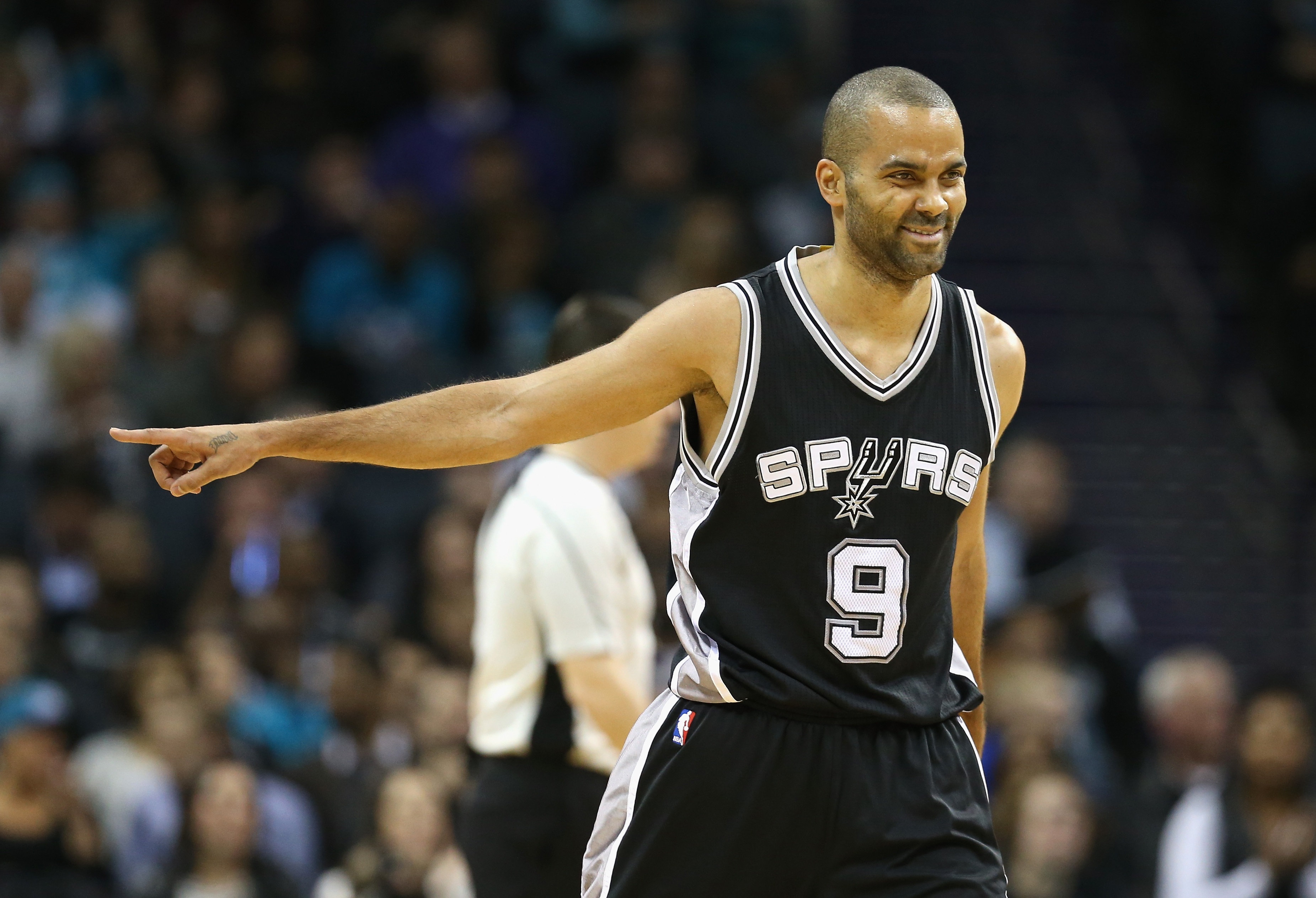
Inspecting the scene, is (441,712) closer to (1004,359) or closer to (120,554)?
(120,554)

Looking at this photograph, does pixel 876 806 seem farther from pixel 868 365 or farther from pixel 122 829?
pixel 122 829

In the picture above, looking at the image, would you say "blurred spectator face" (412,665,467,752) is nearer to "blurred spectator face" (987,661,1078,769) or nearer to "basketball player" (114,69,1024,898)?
"blurred spectator face" (987,661,1078,769)

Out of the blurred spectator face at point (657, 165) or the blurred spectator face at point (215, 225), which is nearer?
Answer: the blurred spectator face at point (215, 225)

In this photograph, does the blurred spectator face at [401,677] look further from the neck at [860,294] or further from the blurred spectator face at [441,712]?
the neck at [860,294]

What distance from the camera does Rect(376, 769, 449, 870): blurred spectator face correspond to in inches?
298

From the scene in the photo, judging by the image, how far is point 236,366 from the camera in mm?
10094

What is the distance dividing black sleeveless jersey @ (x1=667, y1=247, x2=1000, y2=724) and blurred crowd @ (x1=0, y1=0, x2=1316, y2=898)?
14.1ft

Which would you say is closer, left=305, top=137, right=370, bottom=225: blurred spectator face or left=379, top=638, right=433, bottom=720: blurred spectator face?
left=379, top=638, right=433, bottom=720: blurred spectator face

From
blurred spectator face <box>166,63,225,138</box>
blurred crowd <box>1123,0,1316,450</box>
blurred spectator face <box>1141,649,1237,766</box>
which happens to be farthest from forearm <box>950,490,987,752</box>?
blurred spectator face <box>166,63,225,138</box>

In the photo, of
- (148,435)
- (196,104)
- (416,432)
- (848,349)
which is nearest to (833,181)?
(848,349)

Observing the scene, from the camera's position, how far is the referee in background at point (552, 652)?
500 centimetres

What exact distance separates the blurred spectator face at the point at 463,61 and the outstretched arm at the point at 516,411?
803cm

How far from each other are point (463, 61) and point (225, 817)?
525 cm

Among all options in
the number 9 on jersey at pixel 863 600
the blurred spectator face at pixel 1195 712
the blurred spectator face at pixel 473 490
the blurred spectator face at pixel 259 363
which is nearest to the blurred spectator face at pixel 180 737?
the blurred spectator face at pixel 473 490
